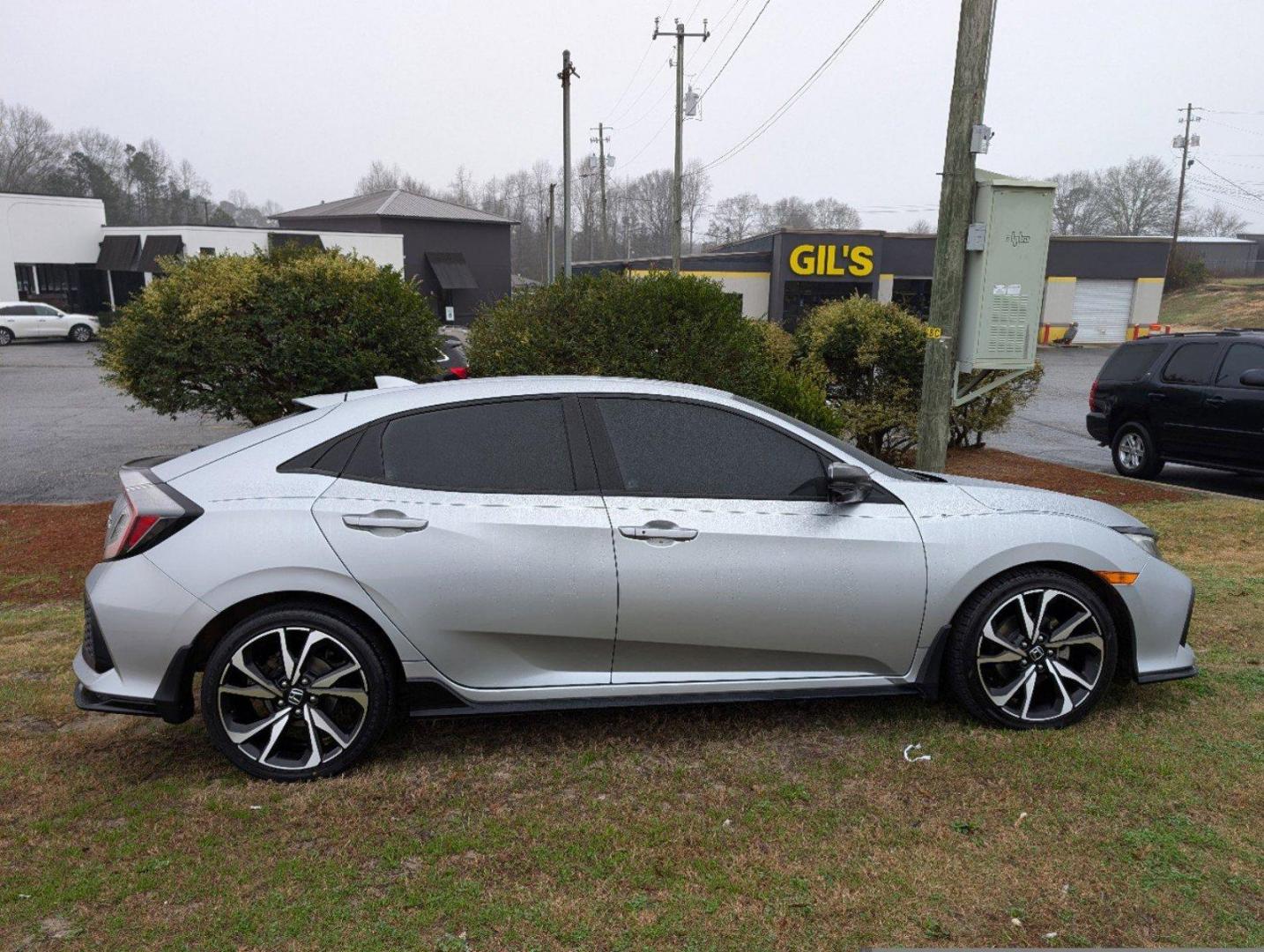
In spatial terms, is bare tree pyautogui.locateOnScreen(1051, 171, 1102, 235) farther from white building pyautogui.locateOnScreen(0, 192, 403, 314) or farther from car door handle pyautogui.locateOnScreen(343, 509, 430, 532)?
car door handle pyautogui.locateOnScreen(343, 509, 430, 532)

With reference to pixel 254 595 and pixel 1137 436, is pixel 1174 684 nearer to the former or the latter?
pixel 254 595

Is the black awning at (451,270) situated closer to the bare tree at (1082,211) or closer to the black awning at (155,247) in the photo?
the black awning at (155,247)

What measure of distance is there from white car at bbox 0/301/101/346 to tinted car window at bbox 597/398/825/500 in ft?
118

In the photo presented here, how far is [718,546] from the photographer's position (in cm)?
376

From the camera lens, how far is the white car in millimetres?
34375

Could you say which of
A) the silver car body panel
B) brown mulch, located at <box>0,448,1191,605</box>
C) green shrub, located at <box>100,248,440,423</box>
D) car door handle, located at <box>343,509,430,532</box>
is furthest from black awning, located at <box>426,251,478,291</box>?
car door handle, located at <box>343,509,430,532</box>

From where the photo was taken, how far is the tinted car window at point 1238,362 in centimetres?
1047

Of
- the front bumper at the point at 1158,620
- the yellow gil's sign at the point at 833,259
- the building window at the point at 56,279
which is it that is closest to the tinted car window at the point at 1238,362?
the front bumper at the point at 1158,620

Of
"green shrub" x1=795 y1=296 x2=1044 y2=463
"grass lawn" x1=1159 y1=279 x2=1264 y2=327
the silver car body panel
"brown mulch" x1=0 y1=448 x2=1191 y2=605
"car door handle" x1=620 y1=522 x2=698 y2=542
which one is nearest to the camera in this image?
the silver car body panel

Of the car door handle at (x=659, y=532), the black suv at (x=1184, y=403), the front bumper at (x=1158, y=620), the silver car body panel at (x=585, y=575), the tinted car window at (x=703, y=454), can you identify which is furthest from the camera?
the black suv at (x=1184, y=403)

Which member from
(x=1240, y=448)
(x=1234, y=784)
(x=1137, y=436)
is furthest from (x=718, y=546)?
(x=1137, y=436)

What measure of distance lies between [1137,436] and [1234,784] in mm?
9315

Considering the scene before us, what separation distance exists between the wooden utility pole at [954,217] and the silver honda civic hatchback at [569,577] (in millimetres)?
4238

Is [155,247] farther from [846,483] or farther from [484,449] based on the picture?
[846,483]
